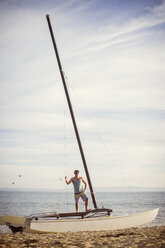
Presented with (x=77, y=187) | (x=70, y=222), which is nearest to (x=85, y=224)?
(x=70, y=222)

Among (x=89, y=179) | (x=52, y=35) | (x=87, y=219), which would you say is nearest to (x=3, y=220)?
(x=87, y=219)

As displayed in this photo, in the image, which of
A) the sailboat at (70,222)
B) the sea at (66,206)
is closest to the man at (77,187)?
the sailboat at (70,222)

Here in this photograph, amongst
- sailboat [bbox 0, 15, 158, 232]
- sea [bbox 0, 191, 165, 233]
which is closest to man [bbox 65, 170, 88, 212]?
sailboat [bbox 0, 15, 158, 232]

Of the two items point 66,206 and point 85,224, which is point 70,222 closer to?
point 85,224

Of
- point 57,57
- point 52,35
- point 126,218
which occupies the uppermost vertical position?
point 52,35

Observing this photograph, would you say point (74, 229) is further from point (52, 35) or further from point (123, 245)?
point (52, 35)

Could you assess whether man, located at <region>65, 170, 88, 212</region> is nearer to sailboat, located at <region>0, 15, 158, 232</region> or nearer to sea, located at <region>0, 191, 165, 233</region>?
sailboat, located at <region>0, 15, 158, 232</region>

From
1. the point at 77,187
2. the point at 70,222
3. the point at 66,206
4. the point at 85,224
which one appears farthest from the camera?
the point at 66,206

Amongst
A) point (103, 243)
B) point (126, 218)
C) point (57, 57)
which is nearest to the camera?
point (103, 243)

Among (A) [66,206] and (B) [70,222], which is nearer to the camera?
(B) [70,222]

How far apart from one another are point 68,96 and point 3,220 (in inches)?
317

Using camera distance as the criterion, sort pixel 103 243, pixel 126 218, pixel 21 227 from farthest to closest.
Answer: pixel 126 218
pixel 21 227
pixel 103 243

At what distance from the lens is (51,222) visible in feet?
30.5

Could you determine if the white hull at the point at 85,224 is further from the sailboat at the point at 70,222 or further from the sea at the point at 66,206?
the sea at the point at 66,206
